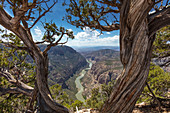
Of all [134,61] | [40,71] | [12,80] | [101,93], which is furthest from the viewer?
[101,93]

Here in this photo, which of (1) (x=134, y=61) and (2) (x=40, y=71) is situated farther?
(2) (x=40, y=71)

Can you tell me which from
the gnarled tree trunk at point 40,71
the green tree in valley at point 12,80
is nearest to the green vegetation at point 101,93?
the gnarled tree trunk at point 40,71

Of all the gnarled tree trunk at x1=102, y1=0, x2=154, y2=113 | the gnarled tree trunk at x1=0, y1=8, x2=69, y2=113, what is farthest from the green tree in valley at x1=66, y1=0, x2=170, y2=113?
the gnarled tree trunk at x1=0, y1=8, x2=69, y2=113

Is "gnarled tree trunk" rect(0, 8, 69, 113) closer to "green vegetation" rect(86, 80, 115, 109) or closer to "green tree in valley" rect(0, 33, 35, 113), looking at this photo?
"green tree in valley" rect(0, 33, 35, 113)

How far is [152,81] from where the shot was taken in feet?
18.4

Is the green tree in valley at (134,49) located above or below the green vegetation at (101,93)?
above

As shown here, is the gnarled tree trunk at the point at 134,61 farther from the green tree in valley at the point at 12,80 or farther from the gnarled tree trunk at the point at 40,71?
the green tree in valley at the point at 12,80

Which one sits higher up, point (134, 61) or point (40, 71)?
point (134, 61)

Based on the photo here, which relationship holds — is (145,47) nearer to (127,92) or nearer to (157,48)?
(127,92)

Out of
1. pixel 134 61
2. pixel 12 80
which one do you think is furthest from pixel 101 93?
pixel 134 61

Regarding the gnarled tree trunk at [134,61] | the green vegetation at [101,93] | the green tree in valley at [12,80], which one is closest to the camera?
the gnarled tree trunk at [134,61]

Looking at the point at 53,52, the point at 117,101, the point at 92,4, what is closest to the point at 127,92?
the point at 117,101

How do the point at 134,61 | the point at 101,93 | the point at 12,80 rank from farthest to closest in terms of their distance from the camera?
the point at 101,93, the point at 12,80, the point at 134,61

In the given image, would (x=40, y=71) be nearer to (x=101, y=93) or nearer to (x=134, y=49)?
(x=134, y=49)
